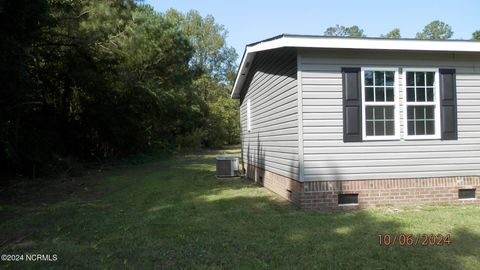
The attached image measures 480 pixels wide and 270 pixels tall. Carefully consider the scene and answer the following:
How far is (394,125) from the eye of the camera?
8.01 meters

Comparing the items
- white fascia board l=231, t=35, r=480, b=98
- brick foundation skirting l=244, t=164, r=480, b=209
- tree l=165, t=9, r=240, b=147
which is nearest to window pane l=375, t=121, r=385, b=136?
brick foundation skirting l=244, t=164, r=480, b=209

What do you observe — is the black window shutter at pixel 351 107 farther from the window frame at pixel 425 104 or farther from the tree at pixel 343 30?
the tree at pixel 343 30

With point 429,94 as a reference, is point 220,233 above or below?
below

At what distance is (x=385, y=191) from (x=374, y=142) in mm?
972

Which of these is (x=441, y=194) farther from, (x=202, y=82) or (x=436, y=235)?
(x=202, y=82)

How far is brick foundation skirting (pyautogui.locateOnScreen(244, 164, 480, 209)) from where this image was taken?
306 inches

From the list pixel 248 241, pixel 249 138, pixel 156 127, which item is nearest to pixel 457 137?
pixel 248 241

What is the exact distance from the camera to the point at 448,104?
8.13 m

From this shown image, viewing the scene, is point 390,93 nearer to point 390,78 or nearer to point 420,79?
point 390,78

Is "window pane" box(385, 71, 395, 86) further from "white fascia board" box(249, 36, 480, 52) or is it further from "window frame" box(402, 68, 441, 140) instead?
"white fascia board" box(249, 36, 480, 52)

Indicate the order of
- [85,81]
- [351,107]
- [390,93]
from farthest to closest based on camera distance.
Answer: [85,81], [390,93], [351,107]

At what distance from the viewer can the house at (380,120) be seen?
7746 millimetres
